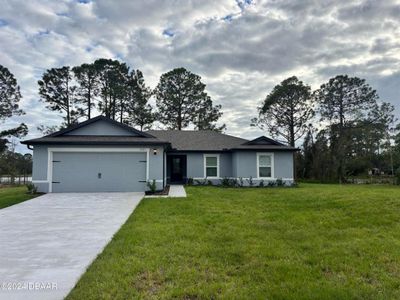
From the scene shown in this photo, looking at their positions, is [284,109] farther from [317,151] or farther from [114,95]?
[114,95]

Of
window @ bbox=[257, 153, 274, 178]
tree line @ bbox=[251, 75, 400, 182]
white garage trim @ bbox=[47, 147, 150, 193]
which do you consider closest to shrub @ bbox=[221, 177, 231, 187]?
window @ bbox=[257, 153, 274, 178]

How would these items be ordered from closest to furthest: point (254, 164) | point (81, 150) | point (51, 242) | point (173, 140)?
1. point (51, 242)
2. point (81, 150)
3. point (254, 164)
4. point (173, 140)

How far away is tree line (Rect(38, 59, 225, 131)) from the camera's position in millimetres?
27281

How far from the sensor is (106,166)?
43.5ft

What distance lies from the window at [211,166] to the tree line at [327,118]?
12.1 metres

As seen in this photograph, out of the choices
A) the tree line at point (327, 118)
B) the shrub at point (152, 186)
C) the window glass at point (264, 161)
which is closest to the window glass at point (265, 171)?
the window glass at point (264, 161)

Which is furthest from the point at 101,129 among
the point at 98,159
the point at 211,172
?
the point at 211,172

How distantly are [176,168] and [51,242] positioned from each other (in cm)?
1341

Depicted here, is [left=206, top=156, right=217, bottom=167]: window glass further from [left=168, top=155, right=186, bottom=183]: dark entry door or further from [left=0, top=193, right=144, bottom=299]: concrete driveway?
[left=0, top=193, right=144, bottom=299]: concrete driveway

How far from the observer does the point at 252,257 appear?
14.0ft

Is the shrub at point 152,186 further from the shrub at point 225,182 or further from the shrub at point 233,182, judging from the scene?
the shrub at point 233,182

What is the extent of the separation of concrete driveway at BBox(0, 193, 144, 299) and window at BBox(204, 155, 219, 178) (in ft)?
26.6

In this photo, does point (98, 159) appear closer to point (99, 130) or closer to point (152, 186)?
point (99, 130)

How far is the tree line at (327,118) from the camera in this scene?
87.8ft
